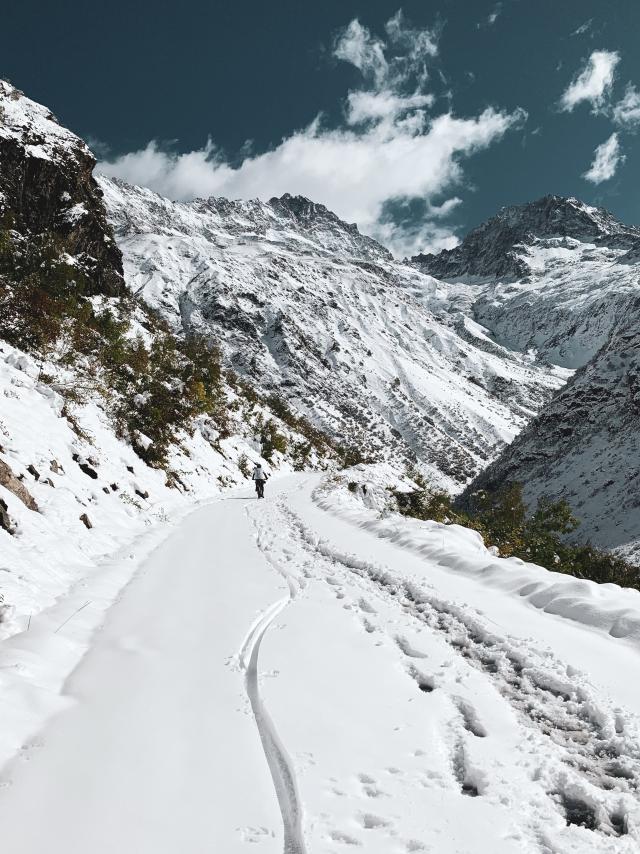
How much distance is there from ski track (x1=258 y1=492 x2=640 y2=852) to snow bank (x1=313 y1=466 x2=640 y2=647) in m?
0.99

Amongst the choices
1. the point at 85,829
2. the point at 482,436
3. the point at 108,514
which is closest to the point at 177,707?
the point at 85,829

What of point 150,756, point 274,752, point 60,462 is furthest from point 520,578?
point 60,462

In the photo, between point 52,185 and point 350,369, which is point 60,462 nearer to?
point 52,185

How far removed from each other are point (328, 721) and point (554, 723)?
1.45 meters

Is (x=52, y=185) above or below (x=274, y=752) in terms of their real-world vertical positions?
above

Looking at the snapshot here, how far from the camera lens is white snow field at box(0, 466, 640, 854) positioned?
2.15 m

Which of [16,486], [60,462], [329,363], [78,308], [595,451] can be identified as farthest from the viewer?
[329,363]

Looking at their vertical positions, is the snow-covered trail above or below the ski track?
below

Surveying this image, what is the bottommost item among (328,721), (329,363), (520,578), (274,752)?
(274,752)

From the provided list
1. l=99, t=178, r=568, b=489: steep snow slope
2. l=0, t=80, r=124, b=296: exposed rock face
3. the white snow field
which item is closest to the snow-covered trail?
the white snow field

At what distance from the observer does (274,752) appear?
2691mm

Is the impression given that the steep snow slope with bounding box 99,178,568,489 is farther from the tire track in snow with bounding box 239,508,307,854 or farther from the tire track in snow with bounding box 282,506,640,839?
the tire track in snow with bounding box 239,508,307,854

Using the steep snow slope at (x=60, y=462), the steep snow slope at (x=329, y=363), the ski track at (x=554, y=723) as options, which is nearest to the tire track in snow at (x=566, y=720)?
the ski track at (x=554, y=723)

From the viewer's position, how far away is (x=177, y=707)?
3.19m
